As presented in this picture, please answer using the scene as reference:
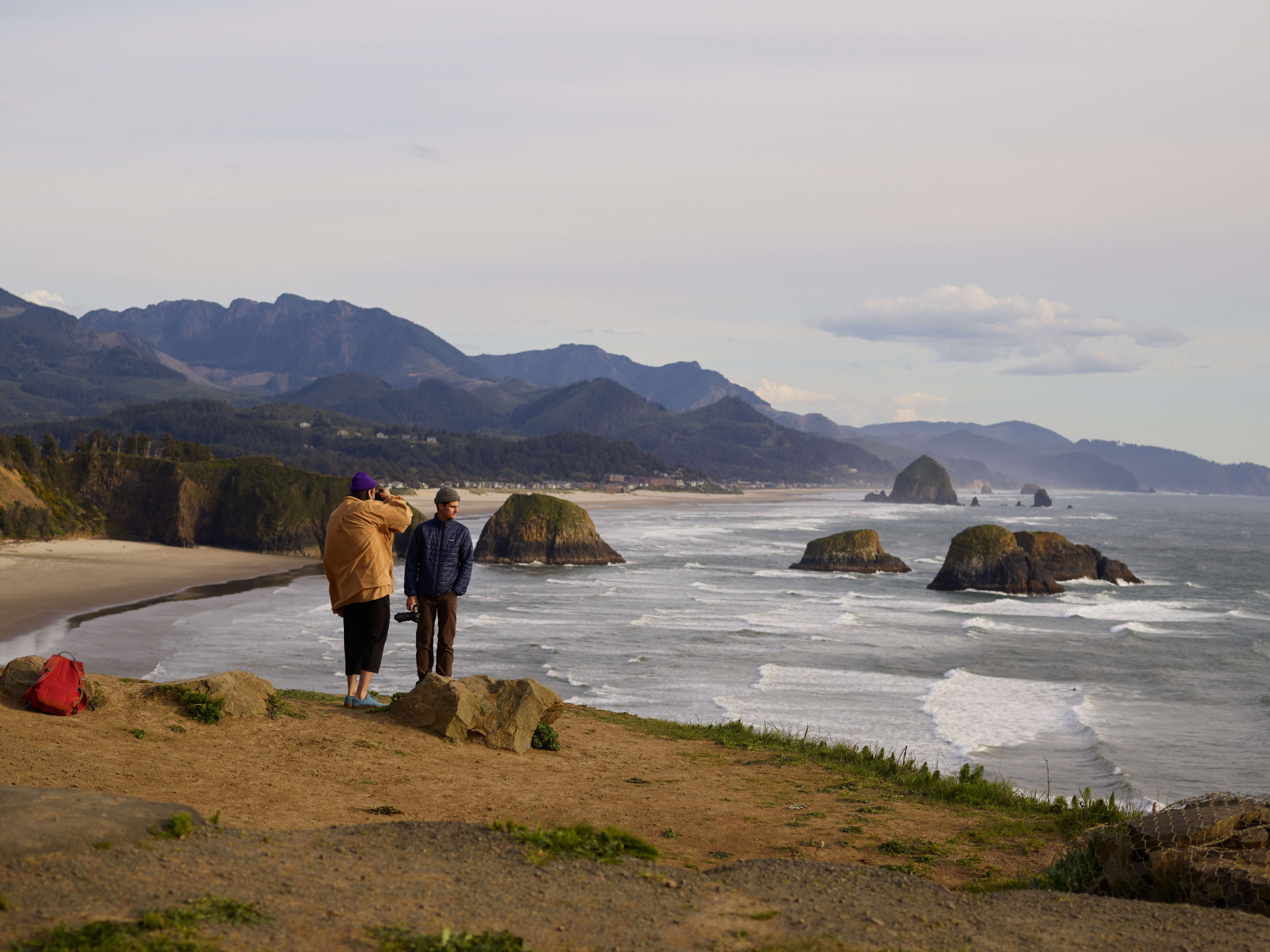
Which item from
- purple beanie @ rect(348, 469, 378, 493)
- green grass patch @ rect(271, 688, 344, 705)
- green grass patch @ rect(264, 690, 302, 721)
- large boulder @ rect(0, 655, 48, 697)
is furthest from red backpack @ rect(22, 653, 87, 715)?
purple beanie @ rect(348, 469, 378, 493)

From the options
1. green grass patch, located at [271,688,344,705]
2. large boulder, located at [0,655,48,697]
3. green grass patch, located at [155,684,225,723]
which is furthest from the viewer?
green grass patch, located at [271,688,344,705]

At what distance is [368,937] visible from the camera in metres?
4.27

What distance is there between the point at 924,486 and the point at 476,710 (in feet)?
617

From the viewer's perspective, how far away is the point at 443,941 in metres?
4.18

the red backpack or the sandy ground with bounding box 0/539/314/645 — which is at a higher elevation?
the red backpack

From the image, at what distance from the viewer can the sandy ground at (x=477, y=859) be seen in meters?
4.54

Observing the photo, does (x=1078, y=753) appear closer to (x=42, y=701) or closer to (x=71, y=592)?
(x=42, y=701)

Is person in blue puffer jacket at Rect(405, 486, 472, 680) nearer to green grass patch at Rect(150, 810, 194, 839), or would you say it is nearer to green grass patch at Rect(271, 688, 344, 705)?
green grass patch at Rect(271, 688, 344, 705)

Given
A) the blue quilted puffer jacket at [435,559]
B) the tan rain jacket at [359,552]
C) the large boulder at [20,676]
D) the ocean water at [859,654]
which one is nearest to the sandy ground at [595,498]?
the ocean water at [859,654]

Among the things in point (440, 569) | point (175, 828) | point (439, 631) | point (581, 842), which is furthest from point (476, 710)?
point (175, 828)

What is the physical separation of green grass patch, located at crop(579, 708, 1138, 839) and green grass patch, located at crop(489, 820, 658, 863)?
13.3ft

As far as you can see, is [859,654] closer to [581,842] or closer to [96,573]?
Result: [581,842]

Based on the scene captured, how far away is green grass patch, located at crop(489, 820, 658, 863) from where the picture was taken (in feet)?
18.5

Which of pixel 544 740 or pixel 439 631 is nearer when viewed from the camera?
pixel 544 740
